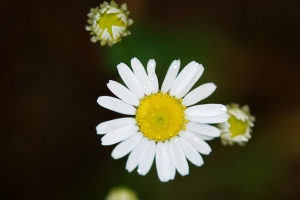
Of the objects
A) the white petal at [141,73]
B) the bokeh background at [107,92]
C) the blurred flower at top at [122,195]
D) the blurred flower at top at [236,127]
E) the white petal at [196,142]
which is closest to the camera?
the white petal at [141,73]

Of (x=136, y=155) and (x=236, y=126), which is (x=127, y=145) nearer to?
(x=136, y=155)

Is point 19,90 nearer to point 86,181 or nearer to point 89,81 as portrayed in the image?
point 89,81

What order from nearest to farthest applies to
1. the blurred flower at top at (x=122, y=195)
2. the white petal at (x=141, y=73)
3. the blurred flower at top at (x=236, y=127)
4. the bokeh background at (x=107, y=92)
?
the white petal at (x=141, y=73) → the blurred flower at top at (x=236, y=127) → the blurred flower at top at (x=122, y=195) → the bokeh background at (x=107, y=92)

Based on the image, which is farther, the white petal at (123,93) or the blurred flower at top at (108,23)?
the blurred flower at top at (108,23)

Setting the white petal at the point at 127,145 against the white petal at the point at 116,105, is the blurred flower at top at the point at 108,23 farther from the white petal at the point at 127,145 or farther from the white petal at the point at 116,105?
the white petal at the point at 127,145

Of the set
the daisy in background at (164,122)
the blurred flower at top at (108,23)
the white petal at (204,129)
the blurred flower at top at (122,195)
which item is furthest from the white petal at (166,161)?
the blurred flower at top at (108,23)

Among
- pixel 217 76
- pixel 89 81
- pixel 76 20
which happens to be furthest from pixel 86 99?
pixel 217 76
